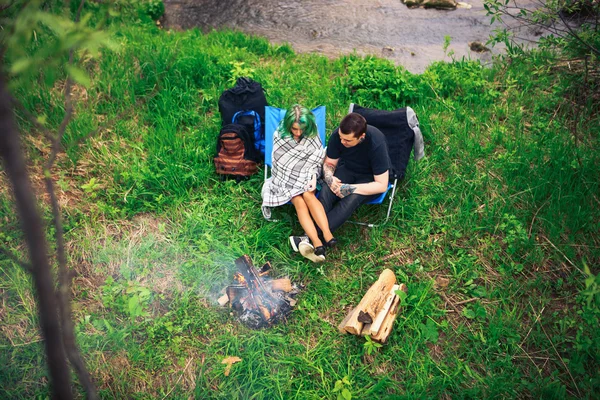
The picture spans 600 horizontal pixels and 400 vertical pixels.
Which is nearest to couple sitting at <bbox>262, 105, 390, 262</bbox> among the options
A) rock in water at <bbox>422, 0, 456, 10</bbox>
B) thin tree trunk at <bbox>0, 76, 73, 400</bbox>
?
thin tree trunk at <bbox>0, 76, 73, 400</bbox>

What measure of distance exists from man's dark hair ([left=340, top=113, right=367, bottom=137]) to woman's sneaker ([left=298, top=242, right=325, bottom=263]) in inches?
44.2

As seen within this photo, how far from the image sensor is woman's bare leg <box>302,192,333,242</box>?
4.11 metres

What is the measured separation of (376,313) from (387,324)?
0.12 metres

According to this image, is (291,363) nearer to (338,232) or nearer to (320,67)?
(338,232)

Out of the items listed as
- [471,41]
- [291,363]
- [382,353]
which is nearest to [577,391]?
[382,353]

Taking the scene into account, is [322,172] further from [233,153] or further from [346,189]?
[233,153]

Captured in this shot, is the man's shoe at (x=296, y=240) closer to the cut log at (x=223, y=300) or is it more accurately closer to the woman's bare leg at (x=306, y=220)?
the woman's bare leg at (x=306, y=220)

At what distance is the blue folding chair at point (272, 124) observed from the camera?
4.68m

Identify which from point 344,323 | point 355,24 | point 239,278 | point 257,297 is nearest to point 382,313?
point 344,323

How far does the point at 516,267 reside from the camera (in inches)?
152

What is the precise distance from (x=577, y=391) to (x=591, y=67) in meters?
3.52

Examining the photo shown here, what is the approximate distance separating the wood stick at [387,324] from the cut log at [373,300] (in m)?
0.09

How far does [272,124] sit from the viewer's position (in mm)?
4820

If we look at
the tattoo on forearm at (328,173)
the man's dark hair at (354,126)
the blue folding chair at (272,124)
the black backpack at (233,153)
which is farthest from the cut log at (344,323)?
the black backpack at (233,153)
